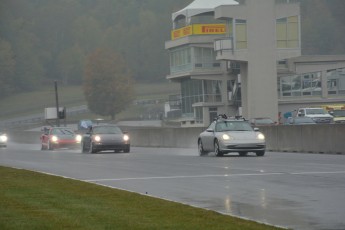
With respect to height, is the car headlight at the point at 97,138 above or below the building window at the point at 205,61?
below

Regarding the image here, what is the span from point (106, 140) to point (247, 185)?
80.2 feet

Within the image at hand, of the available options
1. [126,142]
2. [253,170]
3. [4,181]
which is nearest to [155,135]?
[126,142]

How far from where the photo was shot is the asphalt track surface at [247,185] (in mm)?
14641

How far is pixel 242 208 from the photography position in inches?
613

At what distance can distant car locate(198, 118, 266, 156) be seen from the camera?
35.3 meters

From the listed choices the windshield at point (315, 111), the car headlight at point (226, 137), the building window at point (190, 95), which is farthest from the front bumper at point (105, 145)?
the building window at point (190, 95)

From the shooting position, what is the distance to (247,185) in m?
20.4

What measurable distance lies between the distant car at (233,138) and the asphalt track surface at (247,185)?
4869mm

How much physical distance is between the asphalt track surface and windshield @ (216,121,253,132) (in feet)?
19.7

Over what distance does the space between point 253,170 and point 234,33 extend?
59.3 meters

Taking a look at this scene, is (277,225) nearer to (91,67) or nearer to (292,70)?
(292,70)

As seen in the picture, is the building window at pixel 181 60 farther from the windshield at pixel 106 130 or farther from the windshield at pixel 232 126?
the windshield at pixel 232 126

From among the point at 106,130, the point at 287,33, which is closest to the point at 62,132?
the point at 106,130

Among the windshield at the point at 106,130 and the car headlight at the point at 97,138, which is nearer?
the car headlight at the point at 97,138
